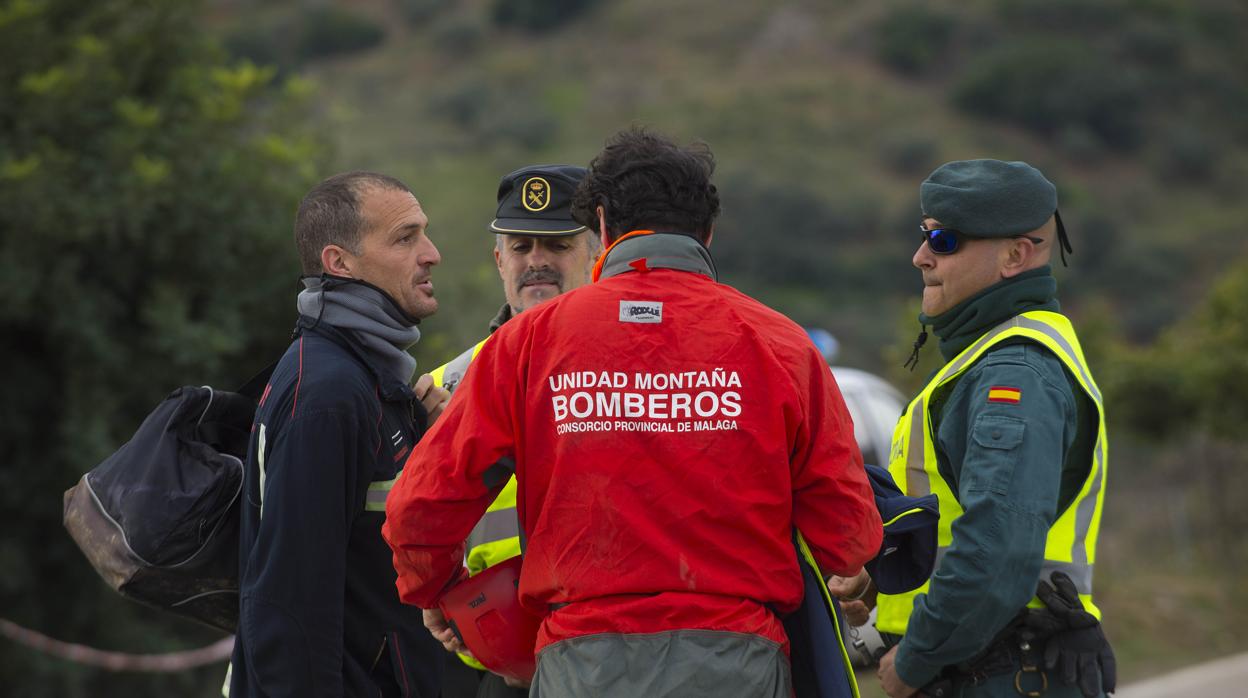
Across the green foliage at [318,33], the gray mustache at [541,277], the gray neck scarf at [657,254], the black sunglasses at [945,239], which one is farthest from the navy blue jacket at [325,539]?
the green foliage at [318,33]

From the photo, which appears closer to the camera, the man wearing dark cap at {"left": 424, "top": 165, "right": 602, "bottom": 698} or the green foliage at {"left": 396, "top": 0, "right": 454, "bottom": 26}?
the man wearing dark cap at {"left": 424, "top": 165, "right": 602, "bottom": 698}

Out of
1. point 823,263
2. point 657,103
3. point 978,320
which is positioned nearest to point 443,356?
point 978,320

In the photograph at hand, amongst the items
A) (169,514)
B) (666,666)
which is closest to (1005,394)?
(666,666)

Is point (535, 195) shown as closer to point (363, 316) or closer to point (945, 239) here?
point (363, 316)

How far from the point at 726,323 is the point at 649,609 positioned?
2.11 ft

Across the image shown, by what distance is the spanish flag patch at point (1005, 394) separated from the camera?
354cm

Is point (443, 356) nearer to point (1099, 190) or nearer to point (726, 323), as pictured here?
point (726, 323)

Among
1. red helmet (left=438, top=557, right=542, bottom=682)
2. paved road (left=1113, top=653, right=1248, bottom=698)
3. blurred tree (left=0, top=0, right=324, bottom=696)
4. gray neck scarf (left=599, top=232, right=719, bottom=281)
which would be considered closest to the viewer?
gray neck scarf (left=599, top=232, right=719, bottom=281)

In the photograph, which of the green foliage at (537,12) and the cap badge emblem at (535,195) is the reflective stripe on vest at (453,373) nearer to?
the cap badge emblem at (535,195)

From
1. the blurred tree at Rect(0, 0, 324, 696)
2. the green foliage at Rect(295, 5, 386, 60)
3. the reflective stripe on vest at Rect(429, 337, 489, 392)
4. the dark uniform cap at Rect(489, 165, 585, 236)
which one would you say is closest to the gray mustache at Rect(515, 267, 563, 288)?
the dark uniform cap at Rect(489, 165, 585, 236)

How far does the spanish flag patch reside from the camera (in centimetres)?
354

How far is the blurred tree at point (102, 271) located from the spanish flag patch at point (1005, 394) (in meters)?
5.75

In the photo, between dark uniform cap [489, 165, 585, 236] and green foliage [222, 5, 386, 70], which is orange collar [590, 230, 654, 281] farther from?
green foliage [222, 5, 386, 70]

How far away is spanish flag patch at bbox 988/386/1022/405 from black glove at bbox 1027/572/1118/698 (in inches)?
19.5
